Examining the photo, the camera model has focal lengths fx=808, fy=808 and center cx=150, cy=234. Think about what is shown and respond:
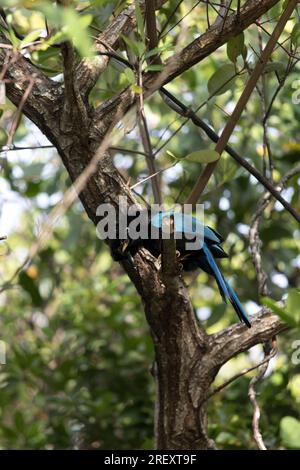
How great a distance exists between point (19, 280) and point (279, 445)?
1.75 metres

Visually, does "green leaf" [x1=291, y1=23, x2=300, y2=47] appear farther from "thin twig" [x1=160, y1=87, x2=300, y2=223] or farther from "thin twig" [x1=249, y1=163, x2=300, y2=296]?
"thin twig" [x1=249, y1=163, x2=300, y2=296]

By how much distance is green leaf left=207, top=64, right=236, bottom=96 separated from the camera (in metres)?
3.45

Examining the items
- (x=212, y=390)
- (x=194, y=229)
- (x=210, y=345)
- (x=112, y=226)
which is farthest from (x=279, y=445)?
(x=112, y=226)

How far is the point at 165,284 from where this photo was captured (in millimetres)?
2887

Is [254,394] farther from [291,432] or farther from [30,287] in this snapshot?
[30,287]

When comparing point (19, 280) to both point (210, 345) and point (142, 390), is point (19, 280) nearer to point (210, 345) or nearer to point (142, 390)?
point (142, 390)

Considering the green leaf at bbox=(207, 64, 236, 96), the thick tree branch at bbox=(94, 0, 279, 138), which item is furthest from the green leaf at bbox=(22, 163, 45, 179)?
the thick tree branch at bbox=(94, 0, 279, 138)

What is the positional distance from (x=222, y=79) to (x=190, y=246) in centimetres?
73

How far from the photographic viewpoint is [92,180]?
2801 millimetres

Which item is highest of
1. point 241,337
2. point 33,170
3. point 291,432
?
point 33,170

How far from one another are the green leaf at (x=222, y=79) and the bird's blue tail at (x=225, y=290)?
0.67m

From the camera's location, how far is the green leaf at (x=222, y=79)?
3.45 meters

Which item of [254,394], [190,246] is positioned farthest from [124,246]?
[254,394]

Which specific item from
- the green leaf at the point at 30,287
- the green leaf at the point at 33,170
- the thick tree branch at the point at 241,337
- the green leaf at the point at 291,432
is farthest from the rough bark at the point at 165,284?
the green leaf at the point at 33,170
